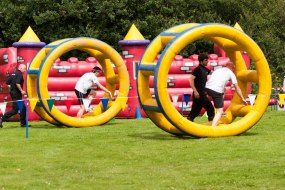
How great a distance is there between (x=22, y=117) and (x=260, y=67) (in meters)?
6.87

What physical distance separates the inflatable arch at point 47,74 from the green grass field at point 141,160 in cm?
184

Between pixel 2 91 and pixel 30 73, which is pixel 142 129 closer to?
pixel 30 73

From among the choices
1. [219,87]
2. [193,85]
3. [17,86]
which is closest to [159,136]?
[193,85]

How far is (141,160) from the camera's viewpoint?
12.4 metres

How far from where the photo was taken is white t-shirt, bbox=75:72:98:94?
20.5m

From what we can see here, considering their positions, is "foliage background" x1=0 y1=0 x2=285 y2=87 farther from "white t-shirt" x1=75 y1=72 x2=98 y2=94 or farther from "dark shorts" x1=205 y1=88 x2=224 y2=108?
"dark shorts" x1=205 y1=88 x2=224 y2=108

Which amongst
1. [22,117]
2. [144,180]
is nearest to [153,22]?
[22,117]

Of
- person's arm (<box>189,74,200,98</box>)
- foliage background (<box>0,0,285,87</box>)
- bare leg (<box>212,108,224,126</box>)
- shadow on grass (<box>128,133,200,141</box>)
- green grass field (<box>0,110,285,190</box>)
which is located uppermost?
foliage background (<box>0,0,285,87</box>)

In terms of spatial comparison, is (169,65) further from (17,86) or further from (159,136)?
(17,86)

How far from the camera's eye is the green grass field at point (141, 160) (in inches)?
397

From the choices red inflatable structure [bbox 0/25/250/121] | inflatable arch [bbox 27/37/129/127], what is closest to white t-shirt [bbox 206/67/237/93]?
inflatable arch [bbox 27/37/129/127]

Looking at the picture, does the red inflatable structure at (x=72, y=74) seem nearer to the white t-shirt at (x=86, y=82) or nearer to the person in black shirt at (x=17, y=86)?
the white t-shirt at (x=86, y=82)

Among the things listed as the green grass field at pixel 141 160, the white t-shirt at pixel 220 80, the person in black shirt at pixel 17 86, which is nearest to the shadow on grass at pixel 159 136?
the green grass field at pixel 141 160

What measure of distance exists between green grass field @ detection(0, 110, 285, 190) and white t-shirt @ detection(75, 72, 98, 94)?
279 cm
